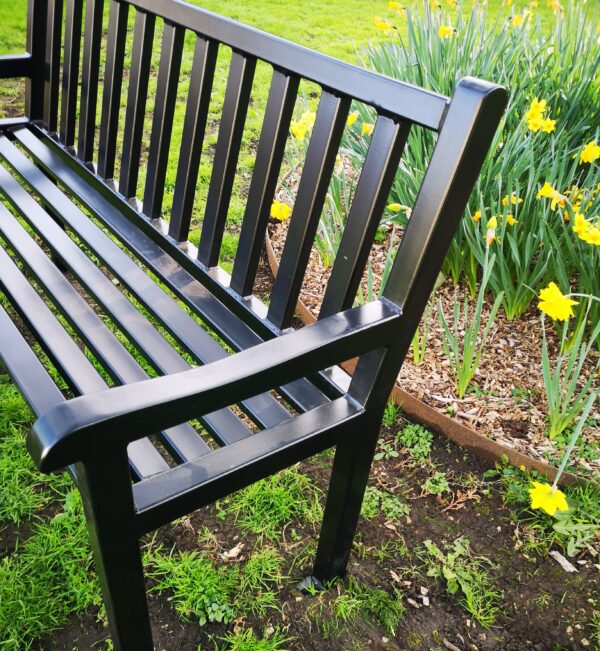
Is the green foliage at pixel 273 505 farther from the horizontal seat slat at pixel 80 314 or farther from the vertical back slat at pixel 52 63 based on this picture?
the vertical back slat at pixel 52 63

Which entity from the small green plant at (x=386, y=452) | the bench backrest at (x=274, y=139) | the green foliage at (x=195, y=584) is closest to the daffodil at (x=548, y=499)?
the small green plant at (x=386, y=452)

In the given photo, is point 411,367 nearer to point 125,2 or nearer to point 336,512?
point 336,512

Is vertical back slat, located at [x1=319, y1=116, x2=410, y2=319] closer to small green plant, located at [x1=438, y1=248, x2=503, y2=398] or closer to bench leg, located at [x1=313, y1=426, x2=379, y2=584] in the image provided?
bench leg, located at [x1=313, y1=426, x2=379, y2=584]

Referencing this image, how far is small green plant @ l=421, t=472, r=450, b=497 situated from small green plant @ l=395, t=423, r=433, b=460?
85mm

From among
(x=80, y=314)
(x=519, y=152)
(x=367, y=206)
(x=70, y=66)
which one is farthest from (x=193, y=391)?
(x=519, y=152)

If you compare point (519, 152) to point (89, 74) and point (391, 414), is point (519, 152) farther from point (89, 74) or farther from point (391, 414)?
point (89, 74)

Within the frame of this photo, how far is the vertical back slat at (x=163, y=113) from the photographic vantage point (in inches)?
64.1

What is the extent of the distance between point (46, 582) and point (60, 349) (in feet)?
2.08

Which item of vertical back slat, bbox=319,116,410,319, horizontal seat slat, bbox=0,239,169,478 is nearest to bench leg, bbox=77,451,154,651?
horizontal seat slat, bbox=0,239,169,478

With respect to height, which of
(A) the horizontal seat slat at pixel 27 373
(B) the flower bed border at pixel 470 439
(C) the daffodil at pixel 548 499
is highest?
(A) the horizontal seat slat at pixel 27 373

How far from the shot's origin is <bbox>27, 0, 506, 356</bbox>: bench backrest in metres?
1.06

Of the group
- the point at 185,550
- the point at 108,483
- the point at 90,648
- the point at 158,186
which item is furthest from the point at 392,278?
the point at 90,648

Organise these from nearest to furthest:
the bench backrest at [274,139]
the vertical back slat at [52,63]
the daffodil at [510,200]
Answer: the bench backrest at [274,139] → the daffodil at [510,200] → the vertical back slat at [52,63]

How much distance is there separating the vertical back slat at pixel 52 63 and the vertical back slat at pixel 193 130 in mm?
803
